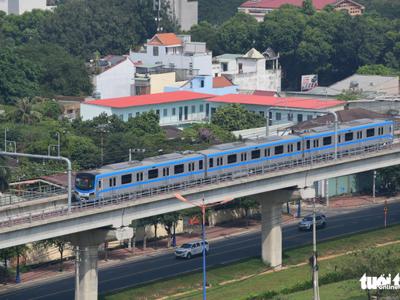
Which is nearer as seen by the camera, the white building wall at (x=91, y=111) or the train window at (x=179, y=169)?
the train window at (x=179, y=169)

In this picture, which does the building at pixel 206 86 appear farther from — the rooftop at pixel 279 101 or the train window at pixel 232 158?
the train window at pixel 232 158

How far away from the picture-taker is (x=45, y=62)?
600ft

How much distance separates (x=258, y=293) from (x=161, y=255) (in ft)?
57.5

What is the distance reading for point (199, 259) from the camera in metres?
106

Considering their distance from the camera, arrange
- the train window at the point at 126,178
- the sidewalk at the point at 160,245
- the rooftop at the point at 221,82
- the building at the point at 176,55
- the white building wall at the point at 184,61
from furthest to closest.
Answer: the building at the point at 176,55
the white building wall at the point at 184,61
the rooftop at the point at 221,82
the sidewalk at the point at 160,245
the train window at the point at 126,178

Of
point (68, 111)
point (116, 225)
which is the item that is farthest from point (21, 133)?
point (116, 225)

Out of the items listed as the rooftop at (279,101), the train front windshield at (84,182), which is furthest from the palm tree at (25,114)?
the train front windshield at (84,182)

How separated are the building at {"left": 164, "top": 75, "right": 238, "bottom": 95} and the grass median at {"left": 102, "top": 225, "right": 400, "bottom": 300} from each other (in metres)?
63.5

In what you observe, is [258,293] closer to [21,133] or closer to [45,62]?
[21,133]

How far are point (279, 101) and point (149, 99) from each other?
15406mm

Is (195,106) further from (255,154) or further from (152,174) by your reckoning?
(152,174)

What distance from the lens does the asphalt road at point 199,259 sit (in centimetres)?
9688

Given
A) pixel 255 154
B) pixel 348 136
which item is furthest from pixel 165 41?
pixel 255 154

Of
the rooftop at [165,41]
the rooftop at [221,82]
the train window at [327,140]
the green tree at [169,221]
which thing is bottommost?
the green tree at [169,221]
